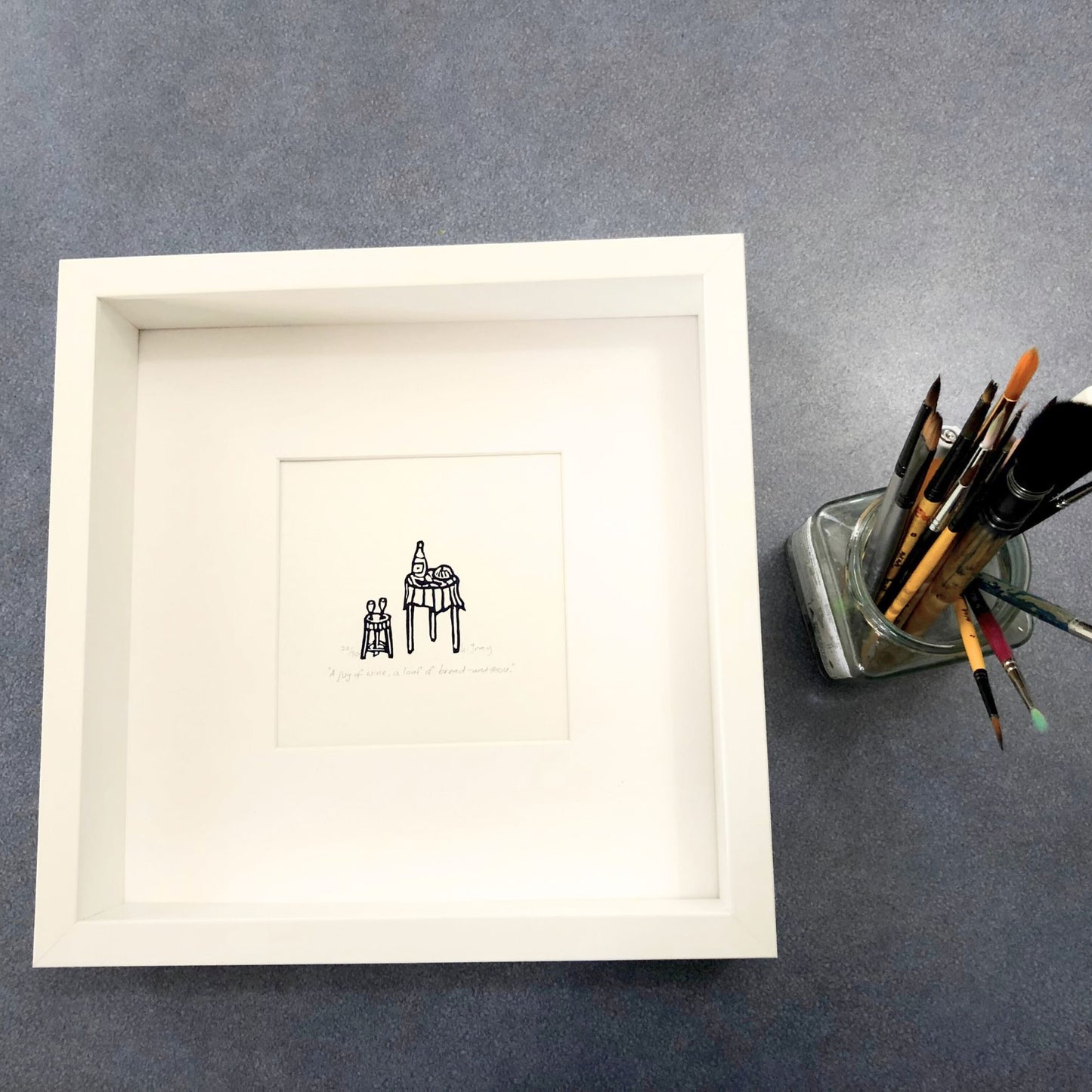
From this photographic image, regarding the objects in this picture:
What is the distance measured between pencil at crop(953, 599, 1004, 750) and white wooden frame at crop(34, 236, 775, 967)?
0.08 m

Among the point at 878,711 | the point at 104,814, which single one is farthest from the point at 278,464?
the point at 878,711

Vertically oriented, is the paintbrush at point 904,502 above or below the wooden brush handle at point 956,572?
above

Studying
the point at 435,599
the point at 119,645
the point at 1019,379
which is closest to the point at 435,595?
the point at 435,599

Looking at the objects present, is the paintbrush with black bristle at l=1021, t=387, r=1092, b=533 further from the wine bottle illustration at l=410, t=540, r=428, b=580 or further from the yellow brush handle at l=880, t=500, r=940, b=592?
the wine bottle illustration at l=410, t=540, r=428, b=580

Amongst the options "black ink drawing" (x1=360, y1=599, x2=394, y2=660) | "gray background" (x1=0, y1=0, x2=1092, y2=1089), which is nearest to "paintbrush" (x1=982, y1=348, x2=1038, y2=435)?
"gray background" (x1=0, y1=0, x2=1092, y2=1089)

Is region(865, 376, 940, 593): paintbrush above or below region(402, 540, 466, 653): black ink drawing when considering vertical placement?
above

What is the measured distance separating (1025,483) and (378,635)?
273mm

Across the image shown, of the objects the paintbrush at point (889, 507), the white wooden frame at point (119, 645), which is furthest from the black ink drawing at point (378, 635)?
the paintbrush at point (889, 507)

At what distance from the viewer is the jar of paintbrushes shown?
28 cm

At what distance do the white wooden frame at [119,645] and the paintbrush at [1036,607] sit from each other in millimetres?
94

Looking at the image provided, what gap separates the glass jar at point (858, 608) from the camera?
35 cm

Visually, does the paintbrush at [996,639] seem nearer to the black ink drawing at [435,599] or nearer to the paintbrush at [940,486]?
the paintbrush at [940,486]

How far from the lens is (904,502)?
330 mm

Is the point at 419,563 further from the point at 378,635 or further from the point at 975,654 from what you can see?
the point at 975,654
